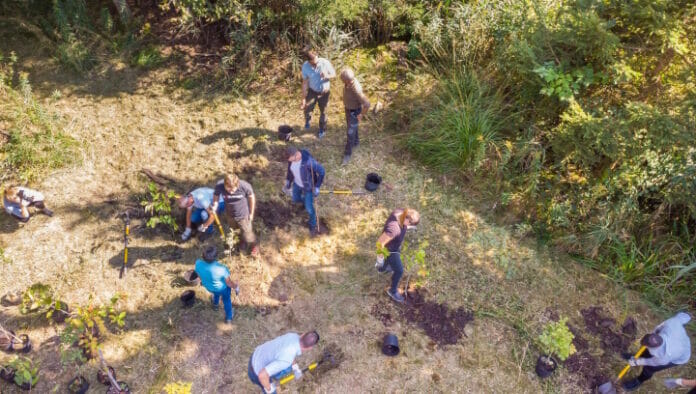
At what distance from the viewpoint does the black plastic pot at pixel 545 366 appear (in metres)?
5.61

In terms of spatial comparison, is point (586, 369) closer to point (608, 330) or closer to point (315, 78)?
point (608, 330)

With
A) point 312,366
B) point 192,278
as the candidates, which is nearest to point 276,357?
point 312,366

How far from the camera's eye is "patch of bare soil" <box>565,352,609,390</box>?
5.73 metres

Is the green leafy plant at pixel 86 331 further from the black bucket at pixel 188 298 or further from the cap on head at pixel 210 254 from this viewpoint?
the cap on head at pixel 210 254

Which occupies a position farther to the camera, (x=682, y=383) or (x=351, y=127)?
(x=351, y=127)

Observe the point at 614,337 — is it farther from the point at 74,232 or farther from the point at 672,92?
the point at 74,232

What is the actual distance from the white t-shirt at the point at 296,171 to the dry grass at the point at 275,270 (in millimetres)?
1041

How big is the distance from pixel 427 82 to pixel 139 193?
20.3 ft

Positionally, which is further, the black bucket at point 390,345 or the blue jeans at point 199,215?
the blue jeans at point 199,215

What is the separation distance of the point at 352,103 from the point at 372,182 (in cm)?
150

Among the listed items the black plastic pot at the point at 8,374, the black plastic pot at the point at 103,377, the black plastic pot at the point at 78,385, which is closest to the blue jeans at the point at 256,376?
the black plastic pot at the point at 103,377

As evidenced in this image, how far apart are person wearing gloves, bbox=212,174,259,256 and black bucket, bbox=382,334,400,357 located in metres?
2.58

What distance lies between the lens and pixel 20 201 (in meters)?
6.73

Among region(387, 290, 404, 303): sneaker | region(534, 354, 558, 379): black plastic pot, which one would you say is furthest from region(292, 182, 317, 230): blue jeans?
region(534, 354, 558, 379): black plastic pot
